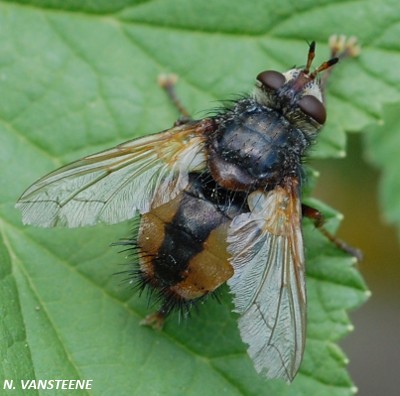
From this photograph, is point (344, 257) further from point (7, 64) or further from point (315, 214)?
point (7, 64)

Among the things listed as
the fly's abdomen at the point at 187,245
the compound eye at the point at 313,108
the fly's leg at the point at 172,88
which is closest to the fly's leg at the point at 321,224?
the compound eye at the point at 313,108

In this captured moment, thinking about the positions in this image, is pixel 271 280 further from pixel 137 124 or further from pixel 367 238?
pixel 367 238

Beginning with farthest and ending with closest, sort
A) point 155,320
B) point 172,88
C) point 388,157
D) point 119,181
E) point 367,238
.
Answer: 1. point 367,238
2. point 388,157
3. point 172,88
4. point 155,320
5. point 119,181

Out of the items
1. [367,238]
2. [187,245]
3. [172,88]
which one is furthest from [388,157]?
[187,245]

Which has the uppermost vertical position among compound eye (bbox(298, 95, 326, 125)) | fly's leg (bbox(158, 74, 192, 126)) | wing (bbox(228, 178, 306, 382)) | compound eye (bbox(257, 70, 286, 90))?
fly's leg (bbox(158, 74, 192, 126))

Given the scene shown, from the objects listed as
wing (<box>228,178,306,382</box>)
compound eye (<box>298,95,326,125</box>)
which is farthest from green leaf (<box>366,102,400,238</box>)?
wing (<box>228,178,306,382</box>)

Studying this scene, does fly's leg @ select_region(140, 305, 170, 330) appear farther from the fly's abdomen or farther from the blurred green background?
the blurred green background

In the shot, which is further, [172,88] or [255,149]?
[172,88]
